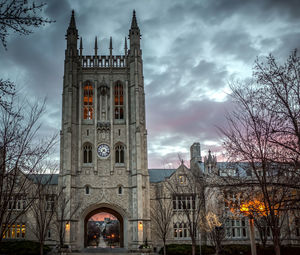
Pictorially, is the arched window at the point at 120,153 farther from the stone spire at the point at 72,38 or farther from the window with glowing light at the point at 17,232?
the window with glowing light at the point at 17,232

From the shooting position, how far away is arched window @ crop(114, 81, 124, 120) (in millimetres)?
41469

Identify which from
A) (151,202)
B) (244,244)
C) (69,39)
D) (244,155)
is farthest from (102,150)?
(244,155)

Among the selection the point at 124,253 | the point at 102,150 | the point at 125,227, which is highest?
the point at 102,150

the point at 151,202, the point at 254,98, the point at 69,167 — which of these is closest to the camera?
the point at 254,98

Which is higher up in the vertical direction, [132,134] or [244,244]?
[132,134]

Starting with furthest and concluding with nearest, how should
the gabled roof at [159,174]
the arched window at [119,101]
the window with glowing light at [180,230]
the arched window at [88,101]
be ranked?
the gabled roof at [159,174]
the arched window at [119,101]
the arched window at [88,101]
the window with glowing light at [180,230]

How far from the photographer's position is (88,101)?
41.3 m

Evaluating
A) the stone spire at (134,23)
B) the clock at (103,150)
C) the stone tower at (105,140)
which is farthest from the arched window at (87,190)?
the stone spire at (134,23)

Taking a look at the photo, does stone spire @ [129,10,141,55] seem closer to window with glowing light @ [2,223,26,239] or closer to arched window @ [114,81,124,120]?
arched window @ [114,81,124,120]

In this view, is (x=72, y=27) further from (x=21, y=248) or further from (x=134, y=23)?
(x=21, y=248)

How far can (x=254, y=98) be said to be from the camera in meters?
12.2

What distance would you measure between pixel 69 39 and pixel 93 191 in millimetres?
18413

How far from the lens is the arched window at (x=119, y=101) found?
4147 cm

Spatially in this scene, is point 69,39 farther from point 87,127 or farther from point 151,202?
point 151,202
